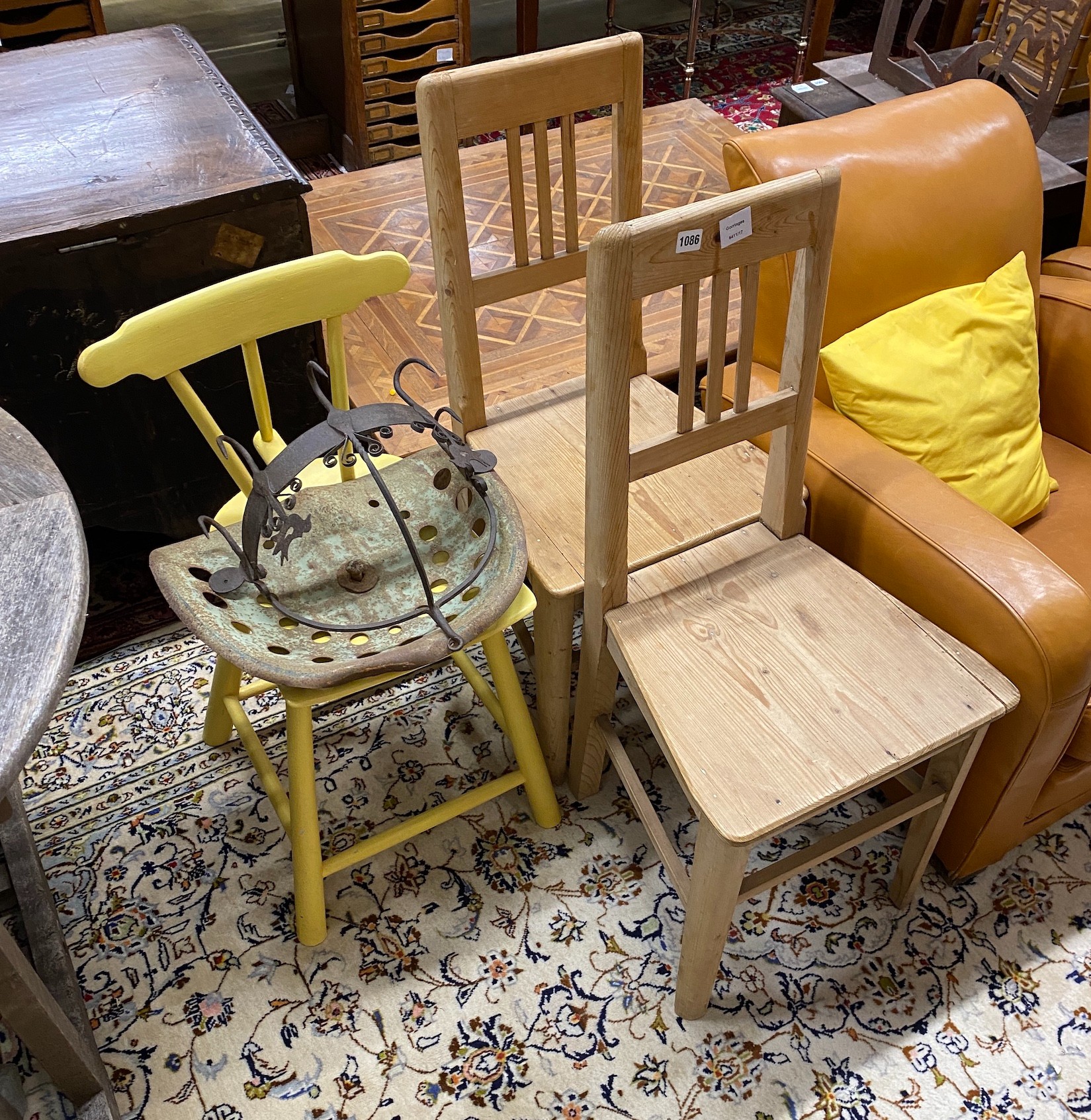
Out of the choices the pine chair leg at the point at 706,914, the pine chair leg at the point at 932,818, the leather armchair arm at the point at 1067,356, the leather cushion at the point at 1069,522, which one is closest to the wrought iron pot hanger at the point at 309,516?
the pine chair leg at the point at 706,914

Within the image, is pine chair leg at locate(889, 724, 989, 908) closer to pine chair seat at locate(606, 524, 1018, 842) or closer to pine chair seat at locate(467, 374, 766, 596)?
pine chair seat at locate(606, 524, 1018, 842)

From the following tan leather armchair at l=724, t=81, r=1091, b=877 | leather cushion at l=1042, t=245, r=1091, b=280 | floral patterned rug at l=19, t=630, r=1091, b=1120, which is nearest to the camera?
tan leather armchair at l=724, t=81, r=1091, b=877

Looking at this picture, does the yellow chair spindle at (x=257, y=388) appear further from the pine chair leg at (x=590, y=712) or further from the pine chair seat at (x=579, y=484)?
the pine chair leg at (x=590, y=712)

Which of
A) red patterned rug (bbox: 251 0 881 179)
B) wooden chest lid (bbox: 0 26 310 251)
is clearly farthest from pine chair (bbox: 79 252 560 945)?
red patterned rug (bbox: 251 0 881 179)

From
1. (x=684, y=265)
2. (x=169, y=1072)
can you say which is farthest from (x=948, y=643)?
(x=169, y=1072)

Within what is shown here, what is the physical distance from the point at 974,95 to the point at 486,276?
855 millimetres

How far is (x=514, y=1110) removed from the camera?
138 centimetres

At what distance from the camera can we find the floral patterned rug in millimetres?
1401

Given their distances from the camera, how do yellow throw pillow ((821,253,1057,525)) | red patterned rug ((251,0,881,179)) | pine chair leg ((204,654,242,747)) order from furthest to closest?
red patterned rug ((251,0,881,179)), pine chair leg ((204,654,242,747)), yellow throw pillow ((821,253,1057,525))

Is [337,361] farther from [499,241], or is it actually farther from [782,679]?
[499,241]

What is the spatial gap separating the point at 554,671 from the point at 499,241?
3.86 ft

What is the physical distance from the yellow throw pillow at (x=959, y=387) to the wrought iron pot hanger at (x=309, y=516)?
23.4 inches

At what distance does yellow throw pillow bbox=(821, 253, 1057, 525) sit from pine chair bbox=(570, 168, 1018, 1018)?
0.74 ft

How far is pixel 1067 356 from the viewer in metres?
1.74
